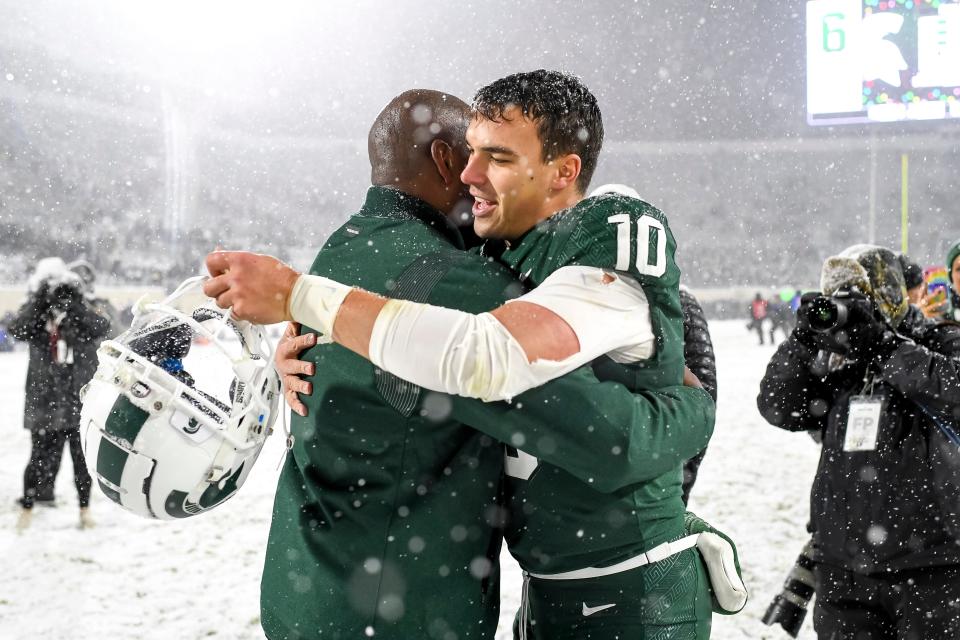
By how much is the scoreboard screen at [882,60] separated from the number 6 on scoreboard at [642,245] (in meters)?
21.1

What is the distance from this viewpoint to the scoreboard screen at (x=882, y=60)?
19.5 metres

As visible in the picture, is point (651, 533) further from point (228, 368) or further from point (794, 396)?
point (794, 396)

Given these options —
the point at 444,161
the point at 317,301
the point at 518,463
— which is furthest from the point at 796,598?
the point at 317,301

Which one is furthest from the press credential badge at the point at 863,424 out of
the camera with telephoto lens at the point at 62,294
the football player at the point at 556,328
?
the camera with telephoto lens at the point at 62,294

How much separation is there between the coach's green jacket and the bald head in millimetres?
148

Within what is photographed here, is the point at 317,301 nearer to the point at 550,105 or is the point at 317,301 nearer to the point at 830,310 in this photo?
the point at 550,105

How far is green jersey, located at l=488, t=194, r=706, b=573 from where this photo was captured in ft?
3.52

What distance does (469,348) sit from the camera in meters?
0.93

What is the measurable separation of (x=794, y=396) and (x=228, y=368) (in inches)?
68.8

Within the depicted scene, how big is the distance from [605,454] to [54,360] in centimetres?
459

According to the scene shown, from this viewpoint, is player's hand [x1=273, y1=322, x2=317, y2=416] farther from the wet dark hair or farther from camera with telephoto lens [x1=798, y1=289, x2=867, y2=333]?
camera with telephoto lens [x1=798, y1=289, x2=867, y2=333]

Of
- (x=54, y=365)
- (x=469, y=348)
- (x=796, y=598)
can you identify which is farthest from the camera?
(x=54, y=365)

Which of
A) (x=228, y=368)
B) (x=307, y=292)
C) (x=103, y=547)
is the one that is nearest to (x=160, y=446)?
(x=228, y=368)

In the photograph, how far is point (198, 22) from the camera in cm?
3634
